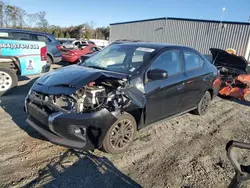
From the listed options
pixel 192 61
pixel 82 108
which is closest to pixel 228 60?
pixel 192 61

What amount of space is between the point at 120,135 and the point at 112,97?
0.62m

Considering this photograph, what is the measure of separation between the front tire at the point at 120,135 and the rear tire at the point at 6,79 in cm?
397

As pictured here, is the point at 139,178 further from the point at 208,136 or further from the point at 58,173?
the point at 208,136

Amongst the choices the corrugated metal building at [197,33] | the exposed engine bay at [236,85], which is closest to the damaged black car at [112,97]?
the exposed engine bay at [236,85]

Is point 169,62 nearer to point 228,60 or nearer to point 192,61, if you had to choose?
point 192,61

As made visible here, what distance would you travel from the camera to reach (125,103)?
322 cm

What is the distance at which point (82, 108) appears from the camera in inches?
117

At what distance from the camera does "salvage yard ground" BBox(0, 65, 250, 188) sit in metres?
2.70

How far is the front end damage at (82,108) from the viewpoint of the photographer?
2.88 metres

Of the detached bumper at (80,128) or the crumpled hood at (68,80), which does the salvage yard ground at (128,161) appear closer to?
the detached bumper at (80,128)

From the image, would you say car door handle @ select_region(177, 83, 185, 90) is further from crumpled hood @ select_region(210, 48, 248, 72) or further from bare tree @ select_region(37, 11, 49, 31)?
bare tree @ select_region(37, 11, 49, 31)

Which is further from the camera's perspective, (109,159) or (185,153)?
(185,153)

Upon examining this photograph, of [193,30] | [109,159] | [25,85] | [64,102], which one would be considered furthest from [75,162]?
[193,30]

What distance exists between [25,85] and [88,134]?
16.4ft
